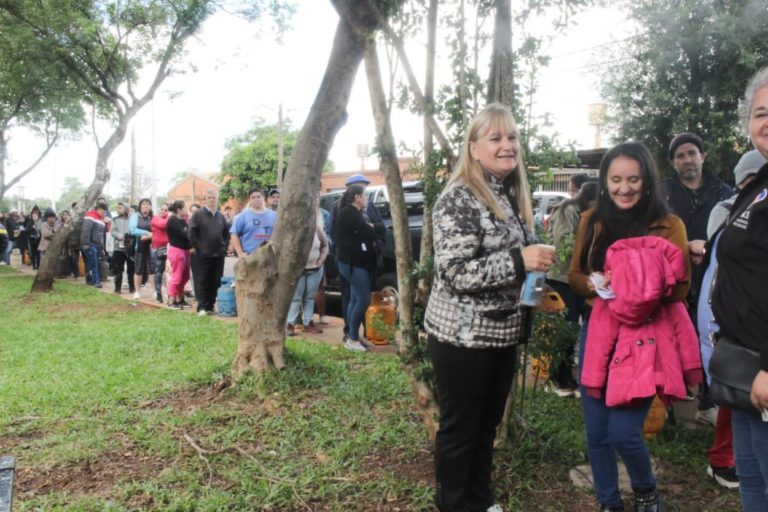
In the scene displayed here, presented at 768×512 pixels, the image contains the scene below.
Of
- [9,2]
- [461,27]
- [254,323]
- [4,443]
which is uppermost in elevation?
[9,2]

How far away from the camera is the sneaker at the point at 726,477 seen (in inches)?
135

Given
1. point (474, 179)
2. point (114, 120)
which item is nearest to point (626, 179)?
point (474, 179)

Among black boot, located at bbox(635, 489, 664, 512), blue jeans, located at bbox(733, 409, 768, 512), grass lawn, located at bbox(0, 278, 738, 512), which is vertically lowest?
grass lawn, located at bbox(0, 278, 738, 512)

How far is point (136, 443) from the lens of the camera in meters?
4.11

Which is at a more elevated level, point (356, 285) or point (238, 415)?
point (356, 285)

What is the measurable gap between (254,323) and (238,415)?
924 millimetres

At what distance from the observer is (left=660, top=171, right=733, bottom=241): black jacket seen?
4480mm

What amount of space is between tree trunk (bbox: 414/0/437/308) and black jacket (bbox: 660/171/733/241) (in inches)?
79.0

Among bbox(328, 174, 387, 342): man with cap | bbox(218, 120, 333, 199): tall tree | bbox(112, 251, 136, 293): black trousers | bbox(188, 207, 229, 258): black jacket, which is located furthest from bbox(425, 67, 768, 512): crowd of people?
bbox(218, 120, 333, 199): tall tree

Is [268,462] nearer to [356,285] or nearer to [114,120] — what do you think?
[356,285]

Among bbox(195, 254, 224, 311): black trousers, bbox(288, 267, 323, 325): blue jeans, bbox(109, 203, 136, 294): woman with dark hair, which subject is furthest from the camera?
bbox(109, 203, 136, 294): woman with dark hair

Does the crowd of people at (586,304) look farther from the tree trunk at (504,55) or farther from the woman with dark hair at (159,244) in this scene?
the woman with dark hair at (159,244)

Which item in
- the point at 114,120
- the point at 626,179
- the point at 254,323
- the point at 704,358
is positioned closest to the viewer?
the point at 626,179

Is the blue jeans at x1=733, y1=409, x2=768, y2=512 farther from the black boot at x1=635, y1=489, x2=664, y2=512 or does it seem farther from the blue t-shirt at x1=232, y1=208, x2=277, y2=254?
the blue t-shirt at x1=232, y1=208, x2=277, y2=254
